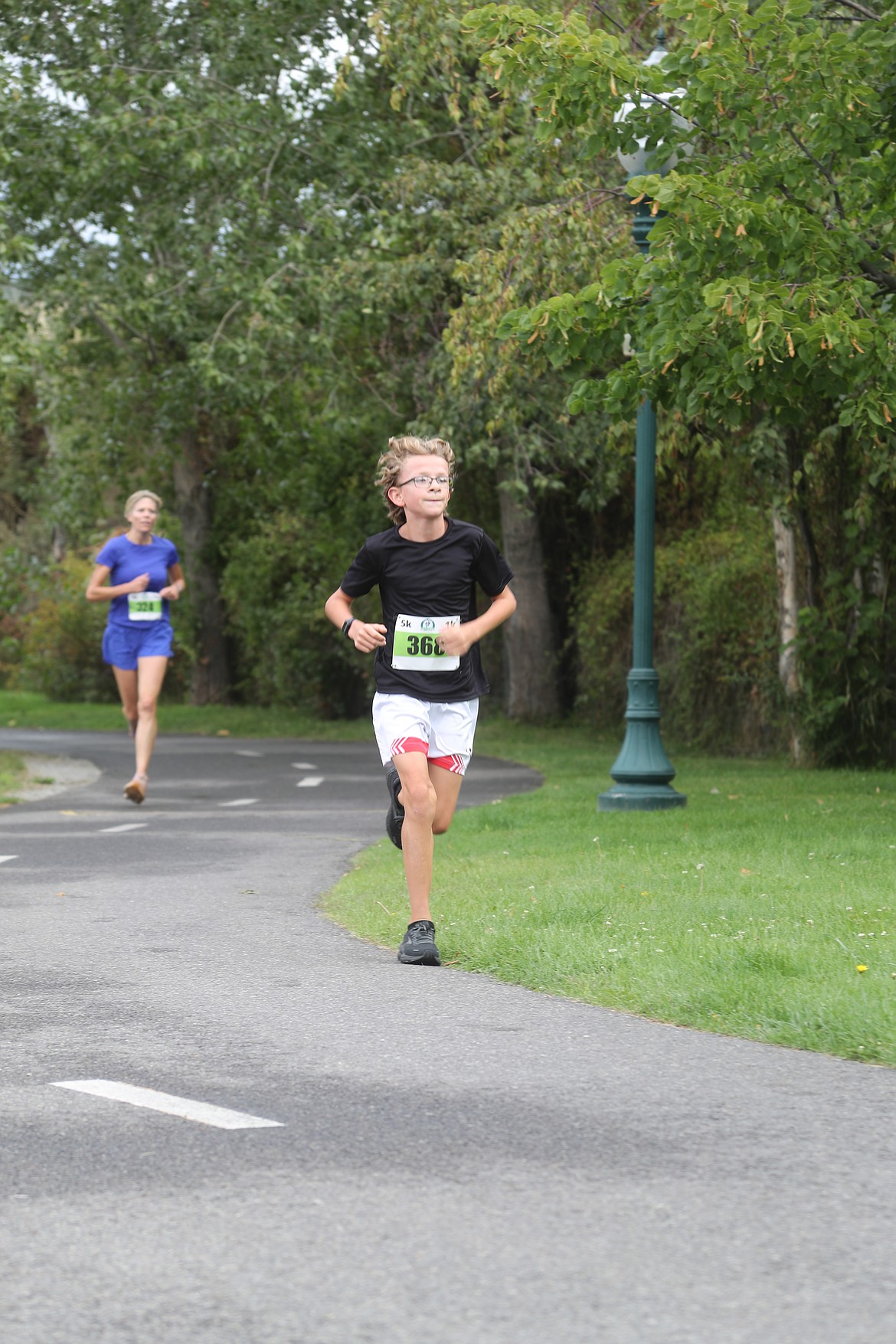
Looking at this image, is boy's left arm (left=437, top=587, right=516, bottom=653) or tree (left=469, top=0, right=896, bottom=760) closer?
boy's left arm (left=437, top=587, right=516, bottom=653)

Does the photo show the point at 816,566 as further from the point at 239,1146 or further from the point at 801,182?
the point at 239,1146

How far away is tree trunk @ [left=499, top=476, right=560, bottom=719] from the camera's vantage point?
2356 cm

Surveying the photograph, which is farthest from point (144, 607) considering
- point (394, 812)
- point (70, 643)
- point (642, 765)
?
point (70, 643)

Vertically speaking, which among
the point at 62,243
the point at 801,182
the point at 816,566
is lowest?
the point at 816,566

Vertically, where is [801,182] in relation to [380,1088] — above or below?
above

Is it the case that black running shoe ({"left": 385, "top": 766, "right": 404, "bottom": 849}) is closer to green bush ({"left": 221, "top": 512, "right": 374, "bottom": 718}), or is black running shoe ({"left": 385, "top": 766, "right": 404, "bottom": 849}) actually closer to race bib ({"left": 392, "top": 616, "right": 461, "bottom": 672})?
race bib ({"left": 392, "top": 616, "right": 461, "bottom": 672})

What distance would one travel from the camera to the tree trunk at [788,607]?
1620cm

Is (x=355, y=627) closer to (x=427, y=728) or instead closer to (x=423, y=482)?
(x=427, y=728)

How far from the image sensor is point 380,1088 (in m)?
5.03

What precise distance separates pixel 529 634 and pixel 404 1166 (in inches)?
775

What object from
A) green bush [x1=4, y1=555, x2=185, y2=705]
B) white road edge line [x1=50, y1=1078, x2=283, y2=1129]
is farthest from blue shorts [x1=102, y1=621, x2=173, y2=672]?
green bush [x1=4, y1=555, x2=185, y2=705]

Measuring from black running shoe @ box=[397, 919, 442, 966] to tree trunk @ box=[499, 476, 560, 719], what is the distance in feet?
54.1

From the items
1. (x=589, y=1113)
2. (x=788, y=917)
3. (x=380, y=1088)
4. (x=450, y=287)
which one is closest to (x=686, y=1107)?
(x=589, y=1113)

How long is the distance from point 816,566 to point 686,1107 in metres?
11.7
